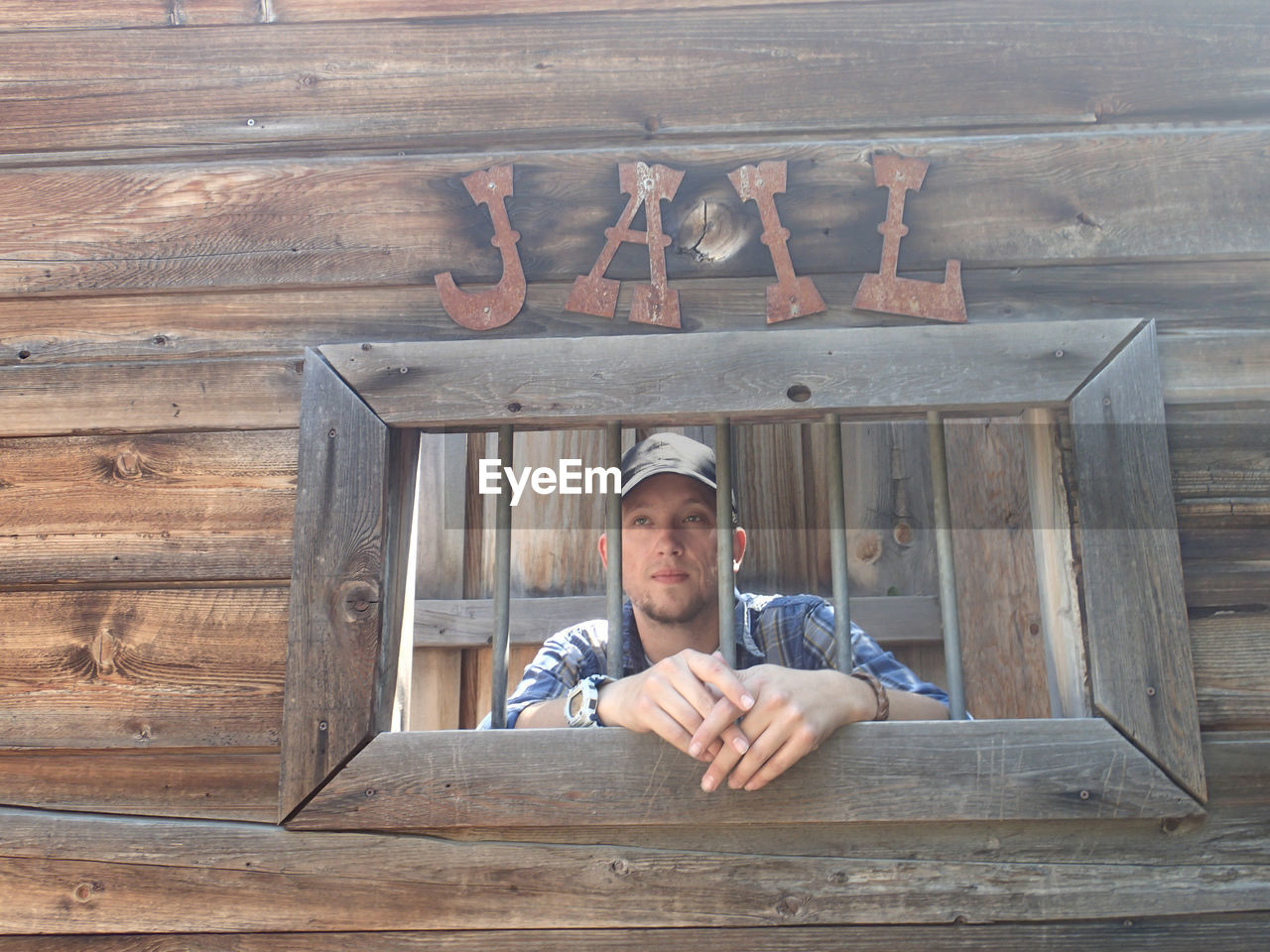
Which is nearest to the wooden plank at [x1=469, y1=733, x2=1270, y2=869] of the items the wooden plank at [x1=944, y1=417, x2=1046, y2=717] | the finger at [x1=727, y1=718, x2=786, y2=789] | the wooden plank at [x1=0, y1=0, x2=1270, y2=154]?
the finger at [x1=727, y1=718, x2=786, y2=789]

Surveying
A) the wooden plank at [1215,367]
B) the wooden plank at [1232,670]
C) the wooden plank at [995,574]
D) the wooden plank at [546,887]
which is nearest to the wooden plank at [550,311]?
the wooden plank at [1215,367]

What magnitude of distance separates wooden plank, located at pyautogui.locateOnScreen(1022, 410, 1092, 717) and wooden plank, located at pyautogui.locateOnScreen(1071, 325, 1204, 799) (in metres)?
0.05

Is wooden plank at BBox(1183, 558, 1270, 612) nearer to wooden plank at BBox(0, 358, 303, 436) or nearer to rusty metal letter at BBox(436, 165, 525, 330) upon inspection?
rusty metal letter at BBox(436, 165, 525, 330)

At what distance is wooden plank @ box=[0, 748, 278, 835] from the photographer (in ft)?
5.47

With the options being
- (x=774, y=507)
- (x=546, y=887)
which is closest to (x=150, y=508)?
(x=546, y=887)

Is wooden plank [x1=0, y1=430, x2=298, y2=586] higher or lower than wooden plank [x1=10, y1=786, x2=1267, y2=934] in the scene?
higher

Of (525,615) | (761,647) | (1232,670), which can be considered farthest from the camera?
(525,615)

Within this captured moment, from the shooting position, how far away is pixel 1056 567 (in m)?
1.79

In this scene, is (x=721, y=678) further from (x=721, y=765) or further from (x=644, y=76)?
(x=644, y=76)

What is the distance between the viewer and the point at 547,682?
7.75 ft

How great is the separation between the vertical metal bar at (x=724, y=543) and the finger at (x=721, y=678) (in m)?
0.10

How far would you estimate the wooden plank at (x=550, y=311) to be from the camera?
5.84ft

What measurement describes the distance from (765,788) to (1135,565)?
684mm

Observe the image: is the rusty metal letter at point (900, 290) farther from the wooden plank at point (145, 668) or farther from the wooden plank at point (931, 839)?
the wooden plank at point (145, 668)
